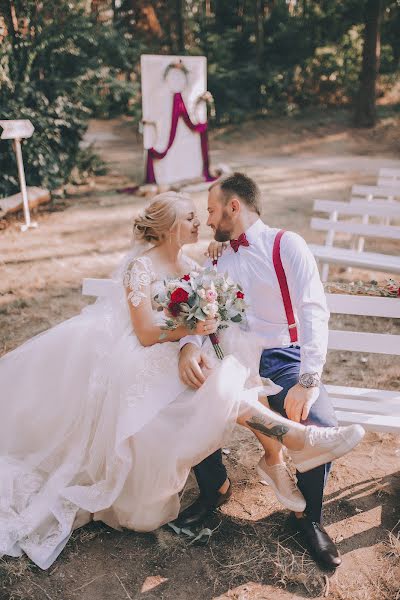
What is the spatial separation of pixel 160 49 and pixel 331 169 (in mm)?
11164

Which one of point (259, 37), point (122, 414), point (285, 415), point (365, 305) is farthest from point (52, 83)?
point (259, 37)

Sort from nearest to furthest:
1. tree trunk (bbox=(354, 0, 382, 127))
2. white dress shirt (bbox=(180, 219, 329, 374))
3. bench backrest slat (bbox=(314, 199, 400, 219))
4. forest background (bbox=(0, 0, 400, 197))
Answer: white dress shirt (bbox=(180, 219, 329, 374)) < bench backrest slat (bbox=(314, 199, 400, 219)) < forest background (bbox=(0, 0, 400, 197)) < tree trunk (bbox=(354, 0, 382, 127))

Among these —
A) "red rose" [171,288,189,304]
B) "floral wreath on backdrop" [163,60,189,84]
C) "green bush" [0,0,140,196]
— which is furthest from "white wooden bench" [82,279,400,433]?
"floral wreath on backdrop" [163,60,189,84]

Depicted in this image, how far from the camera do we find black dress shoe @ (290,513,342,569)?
2611 millimetres

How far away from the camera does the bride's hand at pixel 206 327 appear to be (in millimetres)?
2688

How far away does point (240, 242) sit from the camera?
3.13 m

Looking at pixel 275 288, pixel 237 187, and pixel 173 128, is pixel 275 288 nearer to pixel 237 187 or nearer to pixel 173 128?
pixel 237 187

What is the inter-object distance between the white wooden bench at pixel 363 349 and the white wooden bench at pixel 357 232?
176cm

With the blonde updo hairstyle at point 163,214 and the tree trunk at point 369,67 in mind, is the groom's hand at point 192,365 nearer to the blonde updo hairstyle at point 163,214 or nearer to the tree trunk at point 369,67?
the blonde updo hairstyle at point 163,214

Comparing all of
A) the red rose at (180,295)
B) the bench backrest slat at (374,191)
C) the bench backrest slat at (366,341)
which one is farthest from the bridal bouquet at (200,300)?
the bench backrest slat at (374,191)

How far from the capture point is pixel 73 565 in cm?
265

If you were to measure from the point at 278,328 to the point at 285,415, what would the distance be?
0.51 m

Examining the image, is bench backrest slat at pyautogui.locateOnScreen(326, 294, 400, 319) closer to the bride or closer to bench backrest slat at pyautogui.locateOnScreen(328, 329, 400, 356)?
bench backrest slat at pyautogui.locateOnScreen(328, 329, 400, 356)

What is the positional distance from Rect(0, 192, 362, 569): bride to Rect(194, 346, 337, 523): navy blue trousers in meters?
0.12
